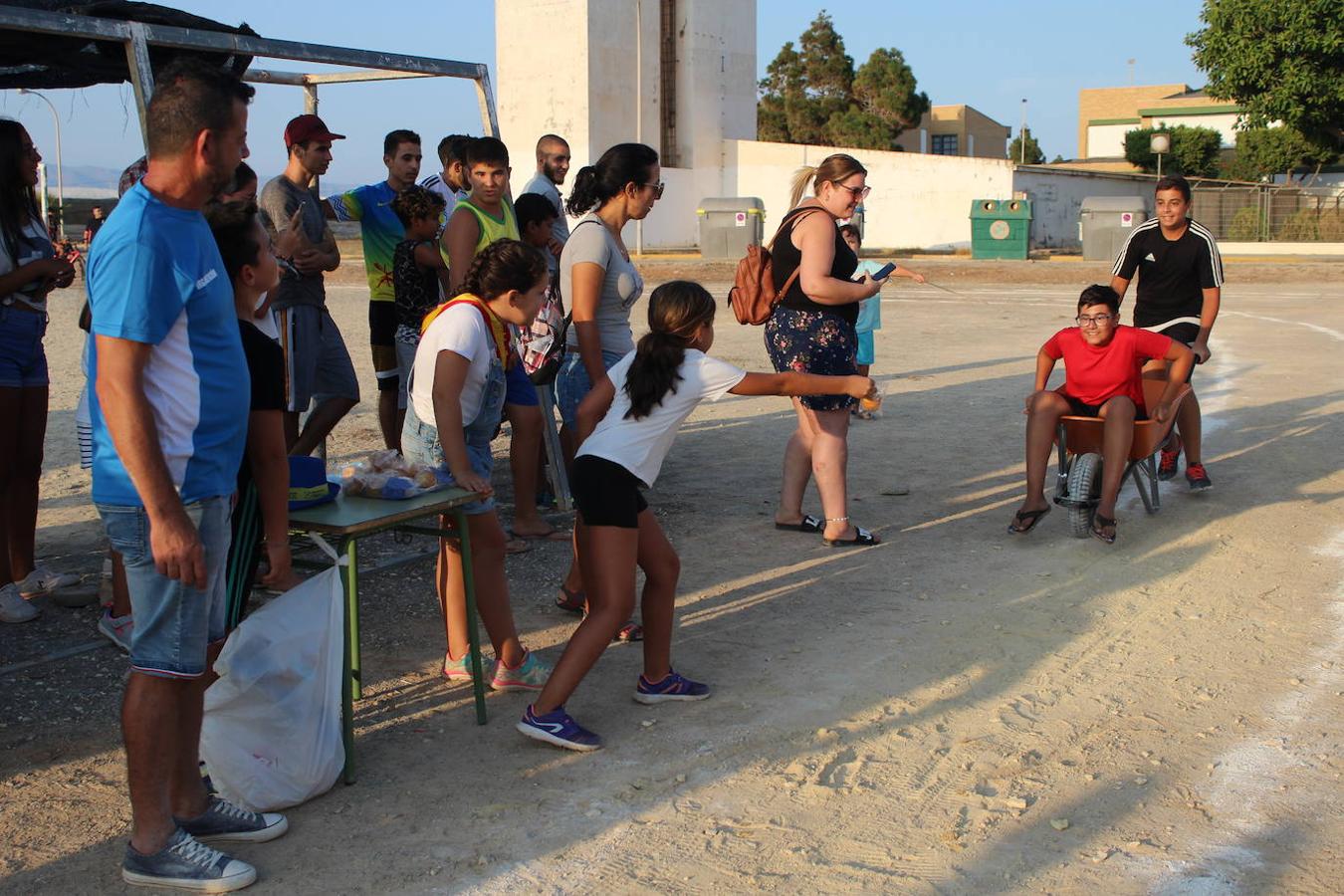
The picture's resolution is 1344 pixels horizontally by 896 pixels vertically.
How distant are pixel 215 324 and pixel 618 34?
38566 mm

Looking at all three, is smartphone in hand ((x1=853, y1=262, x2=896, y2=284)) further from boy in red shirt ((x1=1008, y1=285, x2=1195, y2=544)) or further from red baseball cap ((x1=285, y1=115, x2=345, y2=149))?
red baseball cap ((x1=285, y1=115, x2=345, y2=149))

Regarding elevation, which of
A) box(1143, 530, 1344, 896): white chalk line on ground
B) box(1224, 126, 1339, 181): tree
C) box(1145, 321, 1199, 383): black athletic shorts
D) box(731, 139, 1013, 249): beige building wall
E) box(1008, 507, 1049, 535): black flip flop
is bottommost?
box(1143, 530, 1344, 896): white chalk line on ground

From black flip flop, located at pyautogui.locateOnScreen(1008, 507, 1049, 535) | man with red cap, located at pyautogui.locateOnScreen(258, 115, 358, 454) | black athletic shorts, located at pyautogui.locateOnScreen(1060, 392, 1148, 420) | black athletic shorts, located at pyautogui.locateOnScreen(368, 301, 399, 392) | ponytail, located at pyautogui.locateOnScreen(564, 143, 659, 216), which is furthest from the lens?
black athletic shorts, located at pyautogui.locateOnScreen(368, 301, 399, 392)

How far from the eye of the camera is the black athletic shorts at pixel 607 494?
4.16 m

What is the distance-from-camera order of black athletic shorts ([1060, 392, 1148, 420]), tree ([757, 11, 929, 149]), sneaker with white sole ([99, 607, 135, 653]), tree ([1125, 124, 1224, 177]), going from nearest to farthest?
sneaker with white sole ([99, 607, 135, 653]) < black athletic shorts ([1060, 392, 1148, 420]) < tree ([1125, 124, 1224, 177]) < tree ([757, 11, 929, 149])

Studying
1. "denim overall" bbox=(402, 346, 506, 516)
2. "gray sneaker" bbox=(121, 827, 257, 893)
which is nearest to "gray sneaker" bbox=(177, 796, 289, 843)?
"gray sneaker" bbox=(121, 827, 257, 893)

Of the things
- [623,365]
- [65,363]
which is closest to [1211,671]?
[623,365]

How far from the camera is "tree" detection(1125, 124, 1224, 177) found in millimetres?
46219

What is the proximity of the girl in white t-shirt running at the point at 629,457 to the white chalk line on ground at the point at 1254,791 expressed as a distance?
5.55ft

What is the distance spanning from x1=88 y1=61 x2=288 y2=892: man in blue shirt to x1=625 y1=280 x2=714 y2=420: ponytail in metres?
1.37

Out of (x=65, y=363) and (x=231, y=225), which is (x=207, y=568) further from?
(x=65, y=363)

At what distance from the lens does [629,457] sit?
165 inches

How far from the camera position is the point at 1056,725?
4285 millimetres

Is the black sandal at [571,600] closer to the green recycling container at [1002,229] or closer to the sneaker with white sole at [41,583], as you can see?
the sneaker with white sole at [41,583]
